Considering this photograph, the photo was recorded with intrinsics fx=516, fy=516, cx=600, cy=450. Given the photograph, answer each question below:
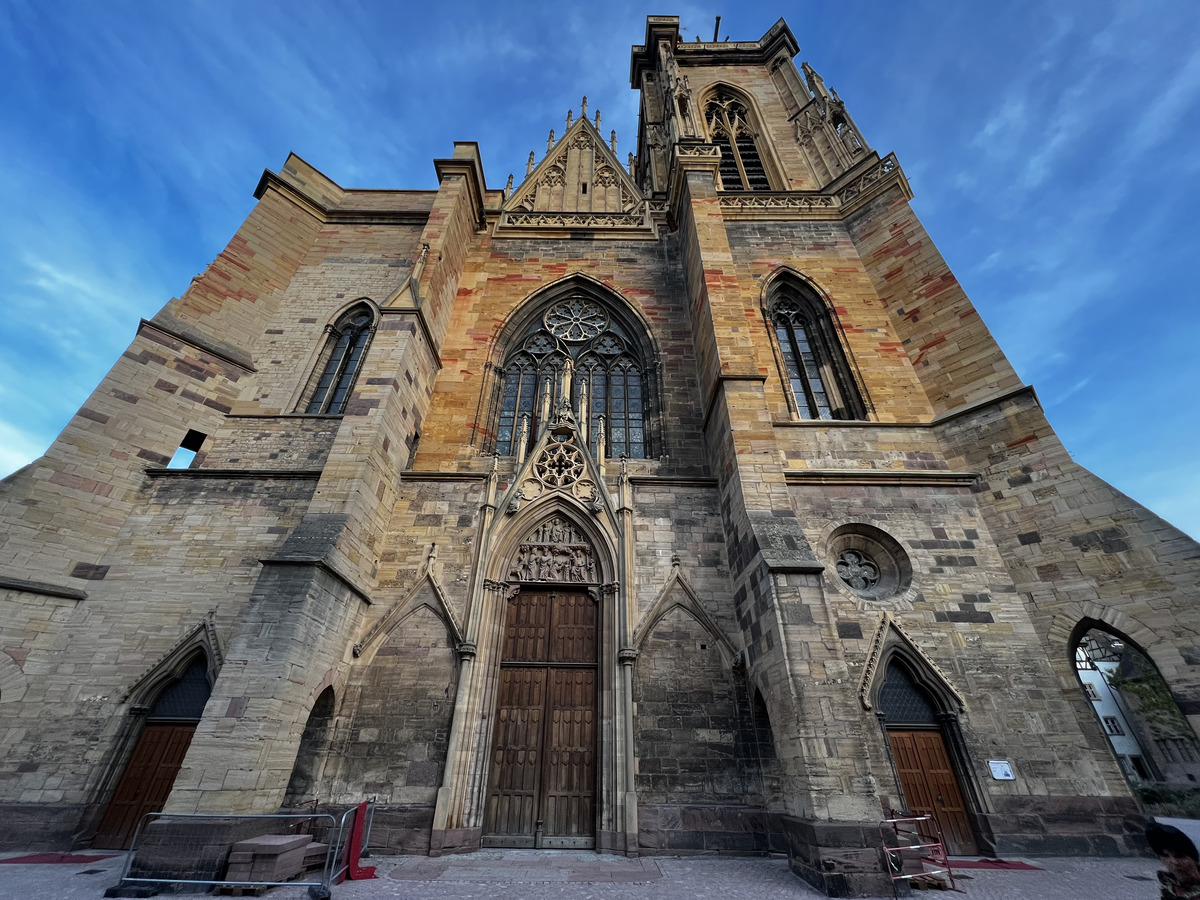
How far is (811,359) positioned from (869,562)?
4.86 metres

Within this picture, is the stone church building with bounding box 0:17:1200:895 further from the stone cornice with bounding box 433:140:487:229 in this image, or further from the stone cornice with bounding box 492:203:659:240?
the stone cornice with bounding box 492:203:659:240

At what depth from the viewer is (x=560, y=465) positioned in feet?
31.1

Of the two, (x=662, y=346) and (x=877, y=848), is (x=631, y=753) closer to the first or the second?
(x=877, y=848)

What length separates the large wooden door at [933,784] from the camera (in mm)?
6367

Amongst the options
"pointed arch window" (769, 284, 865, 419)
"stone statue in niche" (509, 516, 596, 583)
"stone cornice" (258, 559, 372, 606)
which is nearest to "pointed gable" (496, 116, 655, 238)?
"pointed arch window" (769, 284, 865, 419)

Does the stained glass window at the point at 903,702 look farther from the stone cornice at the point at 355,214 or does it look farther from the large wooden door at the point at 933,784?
the stone cornice at the point at 355,214

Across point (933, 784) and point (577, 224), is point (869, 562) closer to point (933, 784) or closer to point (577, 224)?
point (933, 784)

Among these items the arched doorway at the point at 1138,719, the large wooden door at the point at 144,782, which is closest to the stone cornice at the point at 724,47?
the arched doorway at the point at 1138,719

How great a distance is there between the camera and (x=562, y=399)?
10672 mm

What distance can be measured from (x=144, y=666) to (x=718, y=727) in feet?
26.2

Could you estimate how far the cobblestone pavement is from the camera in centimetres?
450

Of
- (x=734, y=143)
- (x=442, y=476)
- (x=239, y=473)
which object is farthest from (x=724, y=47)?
(x=239, y=473)

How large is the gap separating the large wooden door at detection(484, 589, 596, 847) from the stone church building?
0.04 meters

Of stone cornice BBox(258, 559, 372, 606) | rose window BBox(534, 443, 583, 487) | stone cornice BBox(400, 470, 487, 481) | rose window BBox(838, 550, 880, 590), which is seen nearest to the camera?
stone cornice BBox(258, 559, 372, 606)
